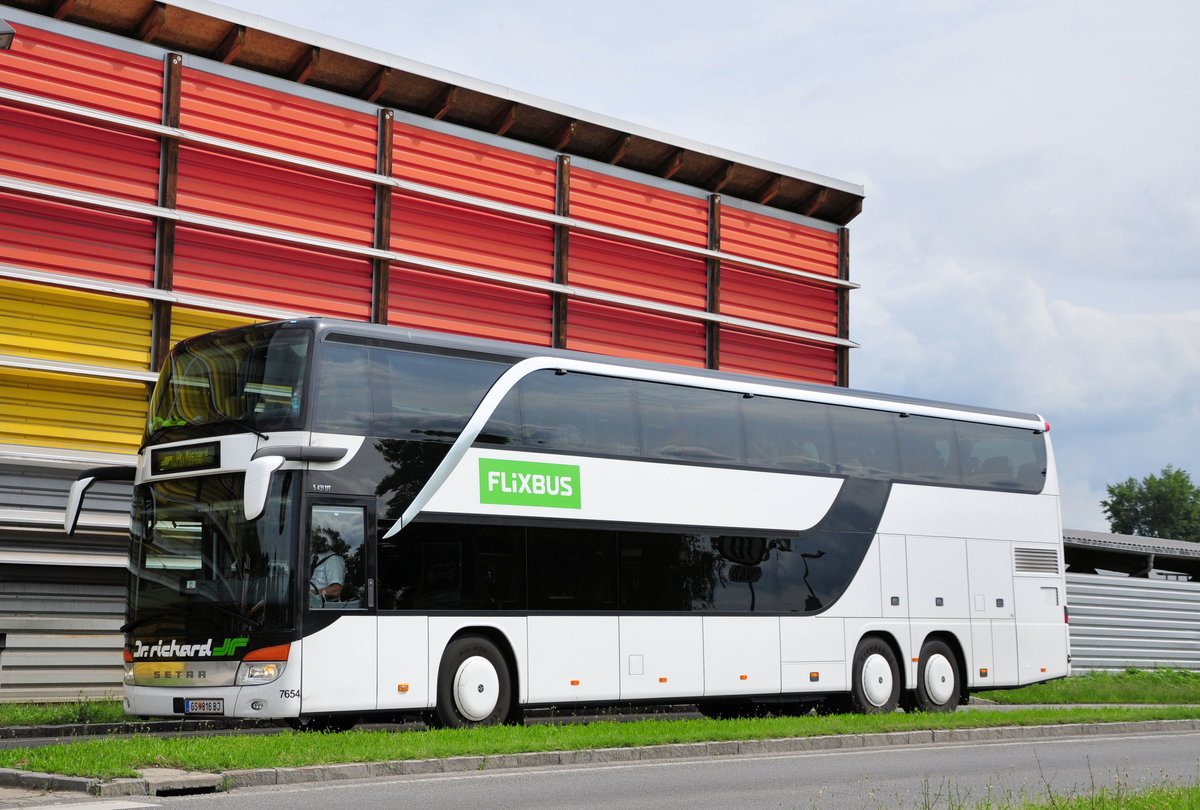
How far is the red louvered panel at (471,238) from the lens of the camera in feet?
76.7

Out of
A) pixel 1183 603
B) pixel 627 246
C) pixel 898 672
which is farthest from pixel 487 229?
pixel 1183 603

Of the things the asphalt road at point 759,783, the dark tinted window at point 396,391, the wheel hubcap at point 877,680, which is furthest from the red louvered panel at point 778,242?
the asphalt road at point 759,783

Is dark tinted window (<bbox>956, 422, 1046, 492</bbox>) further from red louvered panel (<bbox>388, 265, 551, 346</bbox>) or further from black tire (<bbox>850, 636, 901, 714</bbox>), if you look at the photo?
red louvered panel (<bbox>388, 265, 551, 346</bbox>)

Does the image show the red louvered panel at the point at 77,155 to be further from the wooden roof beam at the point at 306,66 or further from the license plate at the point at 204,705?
the license plate at the point at 204,705

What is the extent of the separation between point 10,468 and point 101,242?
3589mm

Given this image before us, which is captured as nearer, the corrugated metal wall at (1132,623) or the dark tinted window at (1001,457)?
the dark tinted window at (1001,457)

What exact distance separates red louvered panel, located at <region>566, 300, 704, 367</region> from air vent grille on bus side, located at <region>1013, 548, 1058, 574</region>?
7.76m

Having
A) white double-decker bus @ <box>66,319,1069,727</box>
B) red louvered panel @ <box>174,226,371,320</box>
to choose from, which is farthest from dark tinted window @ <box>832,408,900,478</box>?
red louvered panel @ <box>174,226,371,320</box>

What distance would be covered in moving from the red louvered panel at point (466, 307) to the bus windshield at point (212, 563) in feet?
30.1

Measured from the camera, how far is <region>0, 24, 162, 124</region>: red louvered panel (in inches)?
770

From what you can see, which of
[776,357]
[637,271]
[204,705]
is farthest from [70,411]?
[776,357]

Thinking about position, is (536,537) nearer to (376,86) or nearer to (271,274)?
(271,274)

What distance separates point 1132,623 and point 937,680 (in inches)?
442

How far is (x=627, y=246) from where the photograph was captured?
26.4 m
